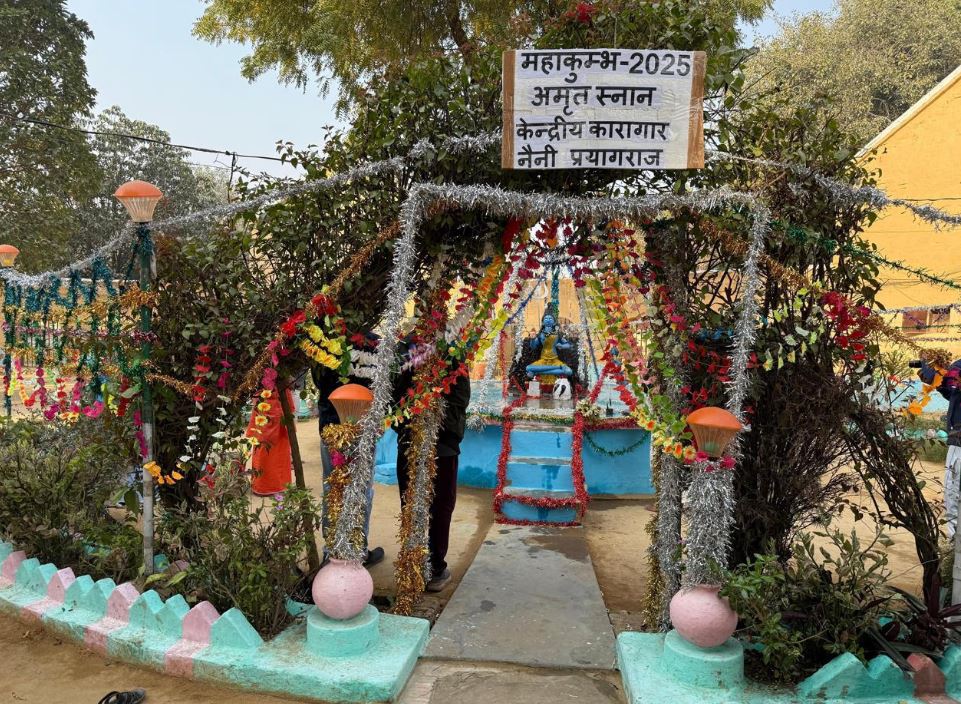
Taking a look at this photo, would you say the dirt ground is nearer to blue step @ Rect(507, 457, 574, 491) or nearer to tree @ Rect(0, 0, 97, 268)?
blue step @ Rect(507, 457, 574, 491)

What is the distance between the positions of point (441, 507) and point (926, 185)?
12.1 m

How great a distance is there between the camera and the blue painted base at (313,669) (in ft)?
10.6

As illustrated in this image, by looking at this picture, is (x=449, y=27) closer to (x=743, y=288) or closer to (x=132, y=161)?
(x=743, y=288)

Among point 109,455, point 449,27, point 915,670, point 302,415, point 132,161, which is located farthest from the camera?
point 132,161

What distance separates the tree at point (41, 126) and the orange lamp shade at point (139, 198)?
49.1ft

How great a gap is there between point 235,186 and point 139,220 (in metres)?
0.77

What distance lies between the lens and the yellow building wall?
38.6 ft

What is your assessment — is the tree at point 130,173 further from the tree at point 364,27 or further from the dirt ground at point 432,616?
the dirt ground at point 432,616

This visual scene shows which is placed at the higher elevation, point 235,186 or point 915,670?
point 235,186

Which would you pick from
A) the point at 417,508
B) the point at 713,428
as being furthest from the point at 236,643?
the point at 713,428

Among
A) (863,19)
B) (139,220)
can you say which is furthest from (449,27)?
(863,19)

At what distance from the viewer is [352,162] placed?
4.17m

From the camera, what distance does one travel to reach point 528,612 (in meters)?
4.37

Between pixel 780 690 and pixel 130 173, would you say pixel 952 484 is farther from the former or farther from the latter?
pixel 130 173
